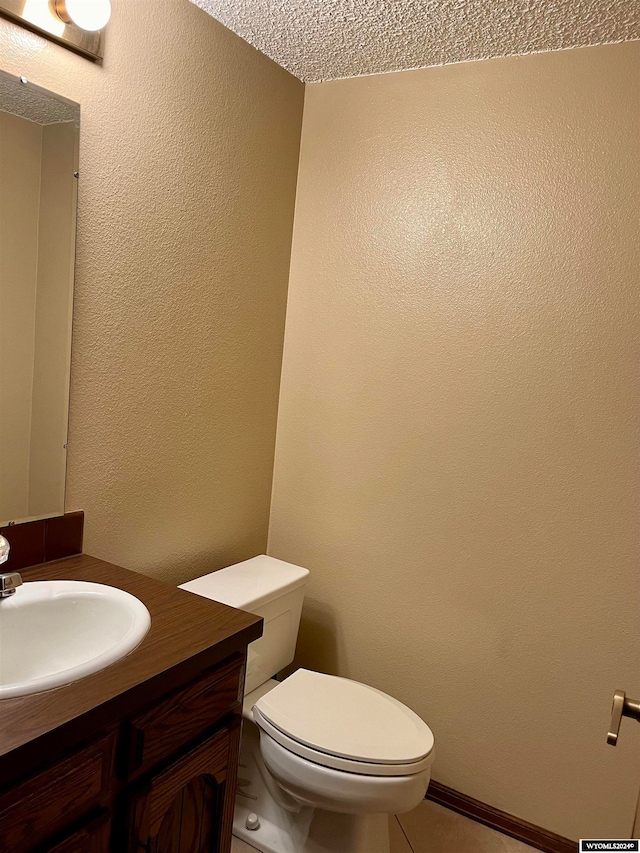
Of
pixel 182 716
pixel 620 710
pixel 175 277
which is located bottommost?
pixel 182 716

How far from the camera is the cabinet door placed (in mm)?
1138

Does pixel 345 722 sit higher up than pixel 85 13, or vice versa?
pixel 85 13

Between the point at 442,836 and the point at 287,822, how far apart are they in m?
0.49

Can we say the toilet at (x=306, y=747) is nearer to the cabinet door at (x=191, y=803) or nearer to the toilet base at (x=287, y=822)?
the toilet base at (x=287, y=822)

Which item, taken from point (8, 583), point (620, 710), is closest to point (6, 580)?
point (8, 583)

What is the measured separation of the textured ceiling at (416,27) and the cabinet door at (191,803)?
178 centimetres

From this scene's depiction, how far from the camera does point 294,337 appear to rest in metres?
2.31

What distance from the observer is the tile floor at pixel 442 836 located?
75.7 inches

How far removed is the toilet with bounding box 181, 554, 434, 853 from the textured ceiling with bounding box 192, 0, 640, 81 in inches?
62.6

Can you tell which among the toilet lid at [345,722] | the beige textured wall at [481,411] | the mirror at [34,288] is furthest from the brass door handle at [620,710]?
the mirror at [34,288]

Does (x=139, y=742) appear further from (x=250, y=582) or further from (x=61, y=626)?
(x=250, y=582)

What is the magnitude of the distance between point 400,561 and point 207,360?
0.90 metres

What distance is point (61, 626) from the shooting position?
4.36ft

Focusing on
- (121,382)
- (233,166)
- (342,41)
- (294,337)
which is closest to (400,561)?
(294,337)
